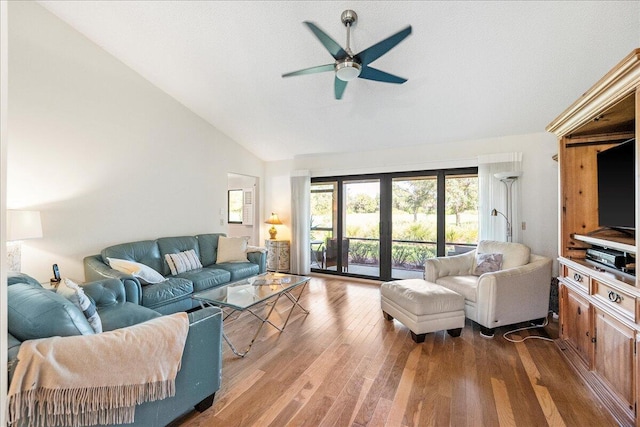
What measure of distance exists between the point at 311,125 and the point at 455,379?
3.60 metres

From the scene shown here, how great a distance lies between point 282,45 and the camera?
2773 millimetres

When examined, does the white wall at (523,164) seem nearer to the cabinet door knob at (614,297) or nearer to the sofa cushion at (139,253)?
the cabinet door knob at (614,297)

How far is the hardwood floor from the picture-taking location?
166 cm

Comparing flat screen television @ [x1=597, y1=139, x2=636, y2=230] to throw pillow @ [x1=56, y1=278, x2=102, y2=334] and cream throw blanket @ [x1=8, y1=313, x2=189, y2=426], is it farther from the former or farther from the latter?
throw pillow @ [x1=56, y1=278, x2=102, y2=334]

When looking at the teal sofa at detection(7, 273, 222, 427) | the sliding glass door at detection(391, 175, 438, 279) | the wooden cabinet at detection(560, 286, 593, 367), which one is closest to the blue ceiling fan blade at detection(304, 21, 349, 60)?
the teal sofa at detection(7, 273, 222, 427)

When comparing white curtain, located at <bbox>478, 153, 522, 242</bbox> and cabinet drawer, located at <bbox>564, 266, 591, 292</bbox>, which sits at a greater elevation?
white curtain, located at <bbox>478, 153, 522, 242</bbox>

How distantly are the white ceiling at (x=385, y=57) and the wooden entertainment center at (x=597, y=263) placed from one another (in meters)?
0.77

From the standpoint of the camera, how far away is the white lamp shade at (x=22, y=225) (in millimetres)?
2268

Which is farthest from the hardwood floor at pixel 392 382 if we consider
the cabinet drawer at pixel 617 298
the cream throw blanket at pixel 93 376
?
the cabinet drawer at pixel 617 298

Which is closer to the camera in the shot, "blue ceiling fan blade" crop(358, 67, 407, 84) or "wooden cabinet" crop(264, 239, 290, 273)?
"blue ceiling fan blade" crop(358, 67, 407, 84)

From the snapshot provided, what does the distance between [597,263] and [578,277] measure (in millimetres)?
168

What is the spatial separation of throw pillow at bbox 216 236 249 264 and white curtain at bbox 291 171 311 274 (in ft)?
4.16

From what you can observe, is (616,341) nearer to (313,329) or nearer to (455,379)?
(455,379)

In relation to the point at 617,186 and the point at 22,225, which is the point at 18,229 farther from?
the point at 617,186
